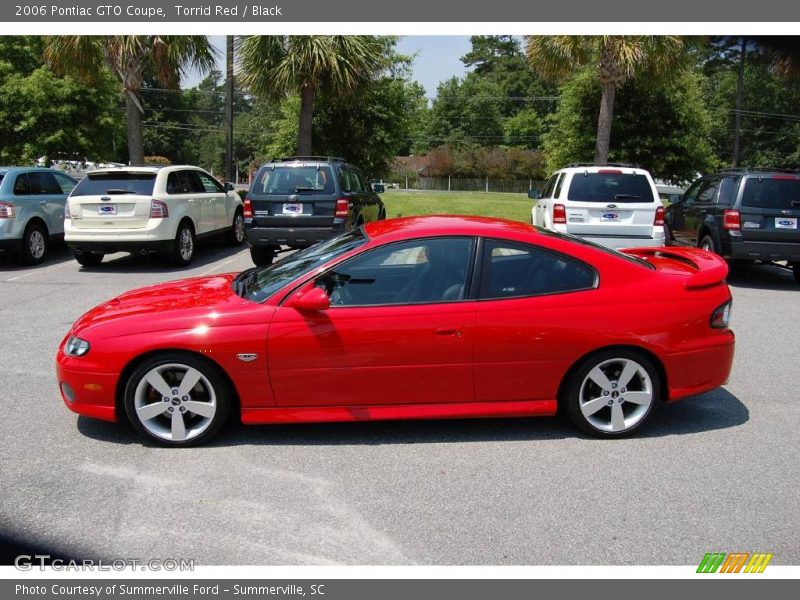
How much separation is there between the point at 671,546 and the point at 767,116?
194ft

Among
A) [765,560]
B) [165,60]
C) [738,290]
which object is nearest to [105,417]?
[765,560]

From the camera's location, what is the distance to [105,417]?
14.9 ft

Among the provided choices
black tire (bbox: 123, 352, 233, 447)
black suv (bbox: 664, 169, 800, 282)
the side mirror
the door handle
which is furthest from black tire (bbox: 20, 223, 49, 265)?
black suv (bbox: 664, 169, 800, 282)

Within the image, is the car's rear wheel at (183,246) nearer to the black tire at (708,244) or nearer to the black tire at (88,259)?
the black tire at (88,259)

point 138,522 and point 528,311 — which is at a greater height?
point 528,311

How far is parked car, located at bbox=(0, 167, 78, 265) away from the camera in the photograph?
37.3ft

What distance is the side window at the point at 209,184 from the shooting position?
42.6 ft

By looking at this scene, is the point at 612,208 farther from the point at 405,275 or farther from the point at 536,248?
the point at 405,275

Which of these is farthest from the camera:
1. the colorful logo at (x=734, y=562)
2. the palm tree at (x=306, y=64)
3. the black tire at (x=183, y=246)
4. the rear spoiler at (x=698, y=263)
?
the palm tree at (x=306, y=64)

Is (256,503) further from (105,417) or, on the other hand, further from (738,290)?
(738,290)

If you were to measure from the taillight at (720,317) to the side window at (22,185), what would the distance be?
428 inches

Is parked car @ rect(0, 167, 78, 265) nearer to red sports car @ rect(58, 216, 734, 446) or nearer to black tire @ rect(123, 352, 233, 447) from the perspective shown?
red sports car @ rect(58, 216, 734, 446)

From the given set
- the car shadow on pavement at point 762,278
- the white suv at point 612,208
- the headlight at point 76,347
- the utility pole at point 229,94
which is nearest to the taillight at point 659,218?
the white suv at point 612,208

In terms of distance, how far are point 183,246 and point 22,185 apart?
284 centimetres
